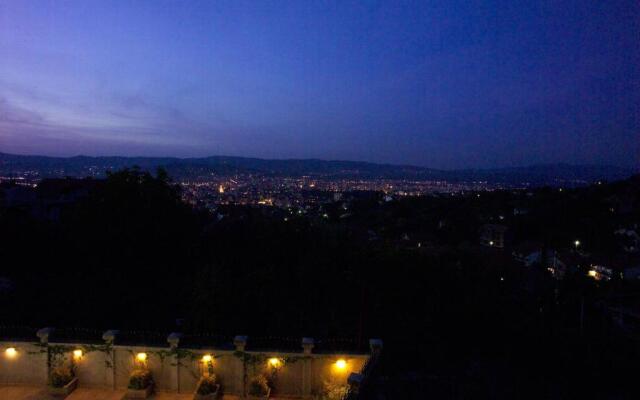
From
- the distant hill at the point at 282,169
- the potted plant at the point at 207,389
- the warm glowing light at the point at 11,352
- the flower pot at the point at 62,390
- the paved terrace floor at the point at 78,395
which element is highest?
the distant hill at the point at 282,169

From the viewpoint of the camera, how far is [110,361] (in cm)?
685

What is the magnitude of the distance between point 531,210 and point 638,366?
30.5 metres

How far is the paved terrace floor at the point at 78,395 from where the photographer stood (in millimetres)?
6594

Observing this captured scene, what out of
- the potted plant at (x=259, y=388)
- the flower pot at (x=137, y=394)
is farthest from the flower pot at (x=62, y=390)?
the potted plant at (x=259, y=388)

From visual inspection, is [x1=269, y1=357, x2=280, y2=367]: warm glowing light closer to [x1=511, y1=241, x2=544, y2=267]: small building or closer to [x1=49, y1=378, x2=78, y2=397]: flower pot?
[x1=49, y1=378, x2=78, y2=397]: flower pot

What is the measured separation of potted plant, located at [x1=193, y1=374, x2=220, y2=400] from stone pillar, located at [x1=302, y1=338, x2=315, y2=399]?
1.29 m

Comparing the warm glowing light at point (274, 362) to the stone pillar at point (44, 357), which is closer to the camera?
the warm glowing light at point (274, 362)

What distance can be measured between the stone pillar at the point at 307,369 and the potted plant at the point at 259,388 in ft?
1.77

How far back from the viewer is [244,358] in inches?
264

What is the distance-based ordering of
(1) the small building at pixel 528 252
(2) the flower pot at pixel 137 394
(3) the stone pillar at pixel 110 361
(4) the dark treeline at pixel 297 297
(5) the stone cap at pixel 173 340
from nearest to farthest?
1. (2) the flower pot at pixel 137 394
2. (5) the stone cap at pixel 173 340
3. (3) the stone pillar at pixel 110 361
4. (4) the dark treeline at pixel 297 297
5. (1) the small building at pixel 528 252

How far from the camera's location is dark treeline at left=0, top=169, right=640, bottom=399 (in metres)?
8.55

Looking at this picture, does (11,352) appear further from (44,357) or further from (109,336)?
(109,336)

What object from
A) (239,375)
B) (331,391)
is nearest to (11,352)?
(239,375)

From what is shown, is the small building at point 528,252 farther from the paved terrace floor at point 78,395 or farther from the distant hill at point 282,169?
the distant hill at point 282,169
